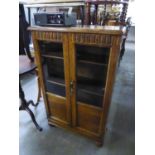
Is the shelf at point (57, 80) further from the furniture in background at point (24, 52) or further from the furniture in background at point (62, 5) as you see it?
the furniture in background at point (62, 5)

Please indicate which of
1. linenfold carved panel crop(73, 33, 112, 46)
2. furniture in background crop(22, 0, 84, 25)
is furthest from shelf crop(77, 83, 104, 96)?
furniture in background crop(22, 0, 84, 25)

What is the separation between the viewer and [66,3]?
204cm

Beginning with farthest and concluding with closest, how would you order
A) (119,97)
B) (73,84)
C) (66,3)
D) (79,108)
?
1. (119,97)
2. (66,3)
3. (79,108)
4. (73,84)

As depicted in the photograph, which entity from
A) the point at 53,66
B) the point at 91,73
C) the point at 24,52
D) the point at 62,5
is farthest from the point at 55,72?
the point at 62,5

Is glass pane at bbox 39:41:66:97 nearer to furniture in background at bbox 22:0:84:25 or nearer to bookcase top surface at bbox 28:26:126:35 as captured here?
bookcase top surface at bbox 28:26:126:35

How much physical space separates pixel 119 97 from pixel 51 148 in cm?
143

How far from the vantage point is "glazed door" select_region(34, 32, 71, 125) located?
123cm

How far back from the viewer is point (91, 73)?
1351 millimetres

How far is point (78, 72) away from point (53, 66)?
0.98 ft

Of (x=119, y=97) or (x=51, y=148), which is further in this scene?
(x=119, y=97)

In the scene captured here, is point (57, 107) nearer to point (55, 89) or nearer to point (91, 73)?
point (55, 89)

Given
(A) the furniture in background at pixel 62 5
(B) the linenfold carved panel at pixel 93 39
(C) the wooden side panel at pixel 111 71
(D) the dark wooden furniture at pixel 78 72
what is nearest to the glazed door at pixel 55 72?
(D) the dark wooden furniture at pixel 78 72
